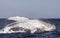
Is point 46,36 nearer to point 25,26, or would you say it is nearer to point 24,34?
point 24,34

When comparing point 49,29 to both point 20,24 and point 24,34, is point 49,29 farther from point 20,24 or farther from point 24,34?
point 24,34

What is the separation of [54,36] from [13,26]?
201cm

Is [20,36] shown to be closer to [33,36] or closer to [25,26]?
[33,36]

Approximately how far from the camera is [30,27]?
10414mm

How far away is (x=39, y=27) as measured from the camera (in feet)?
34.7

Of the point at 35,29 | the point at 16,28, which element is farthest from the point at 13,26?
the point at 35,29

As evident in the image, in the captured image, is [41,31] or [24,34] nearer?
[24,34]

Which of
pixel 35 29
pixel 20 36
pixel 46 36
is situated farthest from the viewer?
pixel 35 29

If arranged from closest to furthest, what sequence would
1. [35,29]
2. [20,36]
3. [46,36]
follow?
[20,36], [46,36], [35,29]

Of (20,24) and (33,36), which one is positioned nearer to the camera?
(33,36)

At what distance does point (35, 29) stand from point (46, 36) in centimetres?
126

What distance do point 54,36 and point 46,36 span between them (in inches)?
20.8

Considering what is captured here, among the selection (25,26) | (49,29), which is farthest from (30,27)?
(49,29)

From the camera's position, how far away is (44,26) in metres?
10.8
